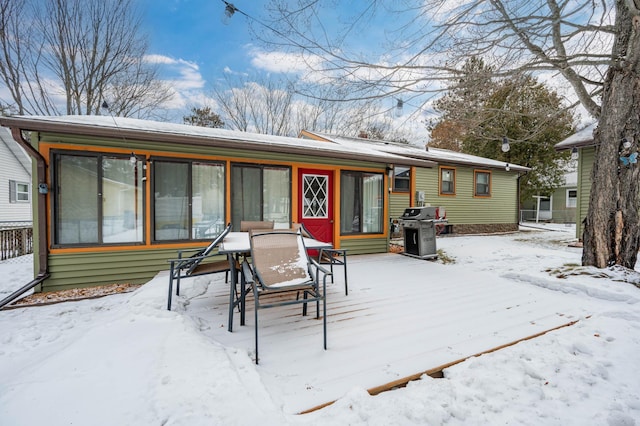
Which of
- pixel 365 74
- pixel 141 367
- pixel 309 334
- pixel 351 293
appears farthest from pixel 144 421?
pixel 365 74

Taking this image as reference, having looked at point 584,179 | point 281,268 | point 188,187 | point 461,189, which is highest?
point 584,179

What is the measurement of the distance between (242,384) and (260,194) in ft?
13.5

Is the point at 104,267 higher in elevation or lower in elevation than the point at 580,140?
lower

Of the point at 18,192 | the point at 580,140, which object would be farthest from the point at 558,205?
the point at 18,192

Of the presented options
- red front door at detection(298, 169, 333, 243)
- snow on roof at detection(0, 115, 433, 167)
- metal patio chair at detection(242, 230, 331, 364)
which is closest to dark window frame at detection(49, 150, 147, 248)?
snow on roof at detection(0, 115, 433, 167)

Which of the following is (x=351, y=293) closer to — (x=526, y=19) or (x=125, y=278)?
Answer: (x=125, y=278)

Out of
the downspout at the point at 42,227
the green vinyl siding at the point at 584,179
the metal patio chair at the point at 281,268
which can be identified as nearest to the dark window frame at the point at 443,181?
the green vinyl siding at the point at 584,179

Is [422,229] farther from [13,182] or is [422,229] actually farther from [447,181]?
[13,182]

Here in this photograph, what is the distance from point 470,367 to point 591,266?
4.07 meters

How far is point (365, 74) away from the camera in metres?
4.47

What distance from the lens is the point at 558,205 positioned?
1956 centimetres

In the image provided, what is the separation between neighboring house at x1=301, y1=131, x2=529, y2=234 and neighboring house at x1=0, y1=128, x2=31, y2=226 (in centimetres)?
1172

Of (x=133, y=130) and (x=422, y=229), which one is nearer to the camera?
(x=133, y=130)

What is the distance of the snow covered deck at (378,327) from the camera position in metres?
1.96
